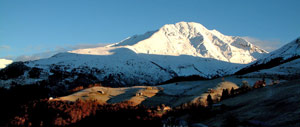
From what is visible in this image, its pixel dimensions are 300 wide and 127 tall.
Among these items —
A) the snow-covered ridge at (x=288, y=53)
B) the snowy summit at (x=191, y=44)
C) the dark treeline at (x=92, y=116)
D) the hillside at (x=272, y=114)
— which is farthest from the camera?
the snowy summit at (x=191, y=44)

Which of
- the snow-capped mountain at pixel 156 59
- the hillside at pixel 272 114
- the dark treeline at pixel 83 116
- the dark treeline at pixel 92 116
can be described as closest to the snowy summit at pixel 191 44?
the snow-capped mountain at pixel 156 59

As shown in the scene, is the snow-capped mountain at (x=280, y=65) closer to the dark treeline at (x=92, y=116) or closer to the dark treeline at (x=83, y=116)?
the dark treeline at (x=92, y=116)

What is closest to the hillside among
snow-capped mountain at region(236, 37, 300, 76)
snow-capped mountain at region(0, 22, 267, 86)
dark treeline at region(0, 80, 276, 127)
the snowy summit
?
dark treeline at region(0, 80, 276, 127)

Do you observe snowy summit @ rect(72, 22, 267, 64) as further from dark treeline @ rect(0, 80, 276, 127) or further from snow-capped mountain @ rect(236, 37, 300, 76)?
dark treeline @ rect(0, 80, 276, 127)

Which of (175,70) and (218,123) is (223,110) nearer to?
(218,123)

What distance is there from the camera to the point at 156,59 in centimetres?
6750

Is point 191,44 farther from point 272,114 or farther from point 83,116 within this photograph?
point 272,114

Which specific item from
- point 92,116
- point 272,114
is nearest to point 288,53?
point 272,114

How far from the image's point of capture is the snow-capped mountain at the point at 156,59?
42759mm

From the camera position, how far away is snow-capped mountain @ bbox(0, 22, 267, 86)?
42.8 m

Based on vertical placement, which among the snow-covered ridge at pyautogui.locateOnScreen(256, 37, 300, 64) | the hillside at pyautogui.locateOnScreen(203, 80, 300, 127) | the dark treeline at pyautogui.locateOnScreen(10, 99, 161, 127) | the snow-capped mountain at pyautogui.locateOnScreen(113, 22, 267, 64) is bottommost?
the dark treeline at pyautogui.locateOnScreen(10, 99, 161, 127)

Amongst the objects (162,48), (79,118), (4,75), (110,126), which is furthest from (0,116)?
(162,48)

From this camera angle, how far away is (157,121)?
712 cm

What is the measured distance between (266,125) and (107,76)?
40.6 m
